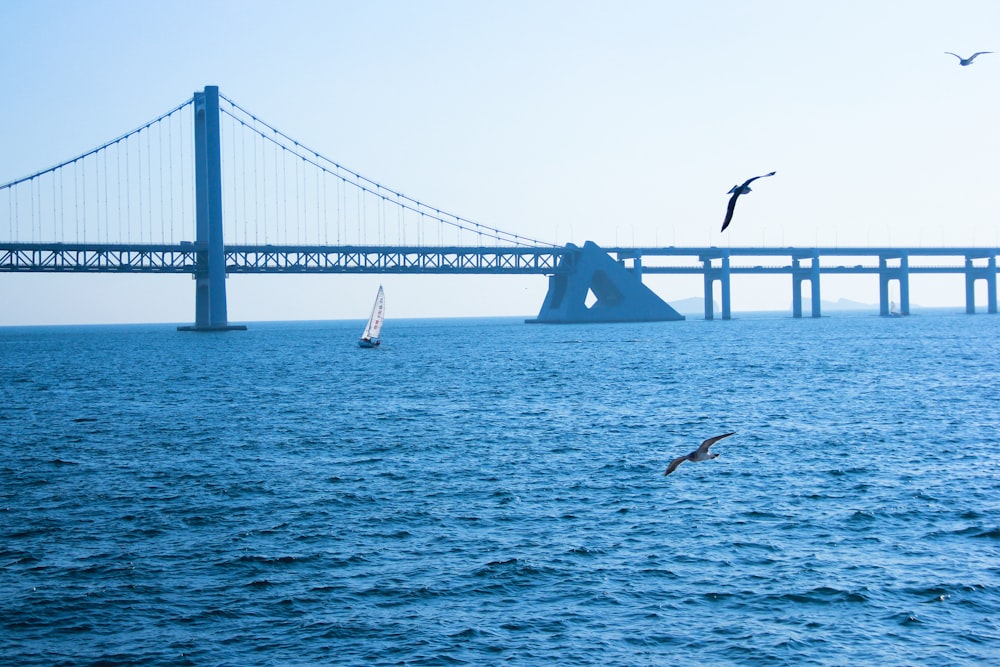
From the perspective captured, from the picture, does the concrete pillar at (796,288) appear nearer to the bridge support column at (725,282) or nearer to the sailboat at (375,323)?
the bridge support column at (725,282)

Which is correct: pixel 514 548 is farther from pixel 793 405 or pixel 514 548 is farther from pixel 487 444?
pixel 793 405

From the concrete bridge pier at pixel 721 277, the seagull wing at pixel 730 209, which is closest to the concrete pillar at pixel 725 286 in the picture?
the concrete bridge pier at pixel 721 277

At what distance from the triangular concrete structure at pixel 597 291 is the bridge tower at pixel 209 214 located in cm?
4049

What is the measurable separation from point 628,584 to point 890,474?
9.61 meters

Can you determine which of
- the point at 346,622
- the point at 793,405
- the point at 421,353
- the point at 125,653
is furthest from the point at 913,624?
the point at 421,353

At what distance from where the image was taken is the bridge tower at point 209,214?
10462 centimetres

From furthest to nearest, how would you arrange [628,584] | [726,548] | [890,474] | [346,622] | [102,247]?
[102,247], [890,474], [726,548], [628,584], [346,622]

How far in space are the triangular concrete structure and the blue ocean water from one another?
9333cm

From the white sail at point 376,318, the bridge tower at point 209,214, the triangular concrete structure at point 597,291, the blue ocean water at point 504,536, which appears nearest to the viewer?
the blue ocean water at point 504,536

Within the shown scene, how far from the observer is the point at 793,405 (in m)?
36.0

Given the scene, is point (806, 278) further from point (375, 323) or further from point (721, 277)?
point (375, 323)

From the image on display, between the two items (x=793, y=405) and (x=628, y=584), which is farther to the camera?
(x=793, y=405)

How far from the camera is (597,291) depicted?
5226 inches

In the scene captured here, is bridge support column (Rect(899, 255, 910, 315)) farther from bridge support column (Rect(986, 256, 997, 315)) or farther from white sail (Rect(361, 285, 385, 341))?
white sail (Rect(361, 285, 385, 341))
